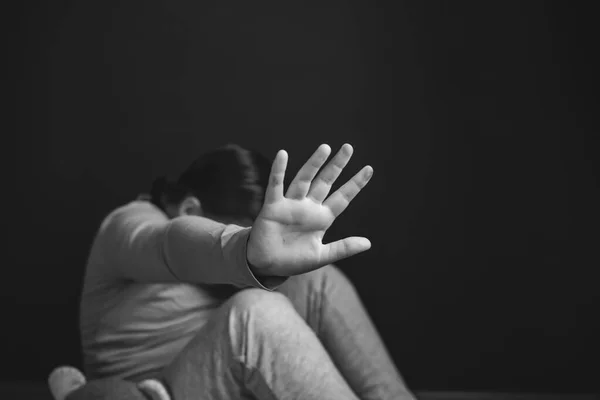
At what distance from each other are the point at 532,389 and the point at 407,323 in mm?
413

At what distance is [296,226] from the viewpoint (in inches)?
32.7

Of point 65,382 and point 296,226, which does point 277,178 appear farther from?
point 65,382

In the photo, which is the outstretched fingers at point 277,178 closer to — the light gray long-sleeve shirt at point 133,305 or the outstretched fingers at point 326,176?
the outstretched fingers at point 326,176

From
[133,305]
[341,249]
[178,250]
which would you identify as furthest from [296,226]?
[133,305]

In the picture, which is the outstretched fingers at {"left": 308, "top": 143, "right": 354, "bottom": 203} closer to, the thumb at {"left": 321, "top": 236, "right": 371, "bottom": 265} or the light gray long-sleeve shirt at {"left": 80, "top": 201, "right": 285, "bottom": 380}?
the thumb at {"left": 321, "top": 236, "right": 371, "bottom": 265}

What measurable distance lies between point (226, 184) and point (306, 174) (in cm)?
56

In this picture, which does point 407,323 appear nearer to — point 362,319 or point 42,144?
point 362,319

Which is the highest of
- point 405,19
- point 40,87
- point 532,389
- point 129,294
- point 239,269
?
point 405,19

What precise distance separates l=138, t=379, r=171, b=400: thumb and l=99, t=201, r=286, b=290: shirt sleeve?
0.54 ft

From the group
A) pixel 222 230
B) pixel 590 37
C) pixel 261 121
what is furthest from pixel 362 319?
pixel 590 37

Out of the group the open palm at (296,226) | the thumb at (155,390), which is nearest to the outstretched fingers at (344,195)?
the open palm at (296,226)

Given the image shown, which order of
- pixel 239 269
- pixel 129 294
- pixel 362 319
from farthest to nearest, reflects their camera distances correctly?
pixel 362 319 → pixel 129 294 → pixel 239 269

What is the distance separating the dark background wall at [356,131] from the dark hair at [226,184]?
59cm

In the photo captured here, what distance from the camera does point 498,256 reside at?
6.59 feet
